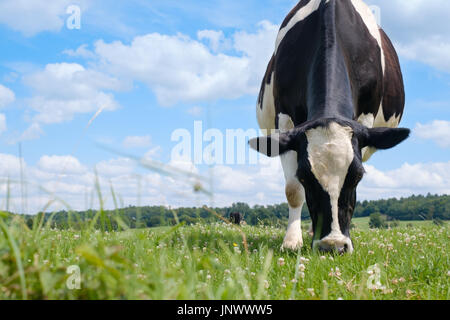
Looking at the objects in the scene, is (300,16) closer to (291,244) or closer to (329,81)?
(329,81)

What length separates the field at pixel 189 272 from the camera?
107 inches

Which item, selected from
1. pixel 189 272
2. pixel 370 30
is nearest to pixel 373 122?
pixel 370 30

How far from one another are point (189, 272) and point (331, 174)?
12.4 ft

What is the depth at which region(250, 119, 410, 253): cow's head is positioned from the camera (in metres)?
6.40

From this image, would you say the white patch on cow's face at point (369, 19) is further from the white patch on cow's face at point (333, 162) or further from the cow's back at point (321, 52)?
the white patch on cow's face at point (333, 162)

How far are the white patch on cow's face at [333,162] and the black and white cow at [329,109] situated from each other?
0.05 ft

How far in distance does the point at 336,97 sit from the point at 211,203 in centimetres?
442

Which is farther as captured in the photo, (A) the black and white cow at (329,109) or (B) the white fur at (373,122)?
(B) the white fur at (373,122)

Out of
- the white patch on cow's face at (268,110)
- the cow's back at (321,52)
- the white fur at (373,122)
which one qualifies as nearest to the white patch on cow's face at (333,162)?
the white fur at (373,122)

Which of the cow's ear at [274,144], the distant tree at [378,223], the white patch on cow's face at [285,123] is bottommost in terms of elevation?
the distant tree at [378,223]

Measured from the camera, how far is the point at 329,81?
784 centimetres
